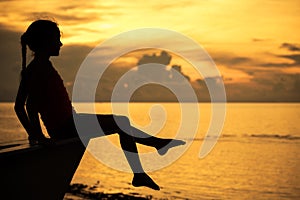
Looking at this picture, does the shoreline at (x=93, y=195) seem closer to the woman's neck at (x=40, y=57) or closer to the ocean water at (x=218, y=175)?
the ocean water at (x=218, y=175)

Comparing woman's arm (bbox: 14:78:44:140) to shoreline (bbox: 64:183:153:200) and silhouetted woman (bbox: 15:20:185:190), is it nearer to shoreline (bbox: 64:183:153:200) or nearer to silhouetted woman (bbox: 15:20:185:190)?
silhouetted woman (bbox: 15:20:185:190)

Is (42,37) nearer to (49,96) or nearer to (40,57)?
(40,57)

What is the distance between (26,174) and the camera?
459cm

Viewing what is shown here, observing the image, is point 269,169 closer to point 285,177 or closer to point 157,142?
point 285,177

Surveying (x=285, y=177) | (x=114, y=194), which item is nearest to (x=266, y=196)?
(x=285, y=177)

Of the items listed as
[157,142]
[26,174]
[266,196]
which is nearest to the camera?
[26,174]

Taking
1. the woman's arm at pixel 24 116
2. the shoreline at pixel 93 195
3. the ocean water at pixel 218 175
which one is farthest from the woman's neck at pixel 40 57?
the ocean water at pixel 218 175

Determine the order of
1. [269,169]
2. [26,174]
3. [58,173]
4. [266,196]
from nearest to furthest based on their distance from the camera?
[26,174], [58,173], [266,196], [269,169]

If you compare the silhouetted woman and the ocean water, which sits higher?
the silhouetted woman

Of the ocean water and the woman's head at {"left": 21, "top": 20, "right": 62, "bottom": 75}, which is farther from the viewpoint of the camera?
the ocean water

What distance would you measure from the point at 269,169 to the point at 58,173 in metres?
70.5

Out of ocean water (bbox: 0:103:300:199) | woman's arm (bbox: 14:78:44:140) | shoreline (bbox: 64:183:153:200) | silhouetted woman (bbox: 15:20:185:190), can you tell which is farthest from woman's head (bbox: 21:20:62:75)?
ocean water (bbox: 0:103:300:199)

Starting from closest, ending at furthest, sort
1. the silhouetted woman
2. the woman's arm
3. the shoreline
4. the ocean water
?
1. the woman's arm
2. the silhouetted woman
3. the shoreline
4. the ocean water

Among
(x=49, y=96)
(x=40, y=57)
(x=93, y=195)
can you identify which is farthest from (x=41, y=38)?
(x=93, y=195)
